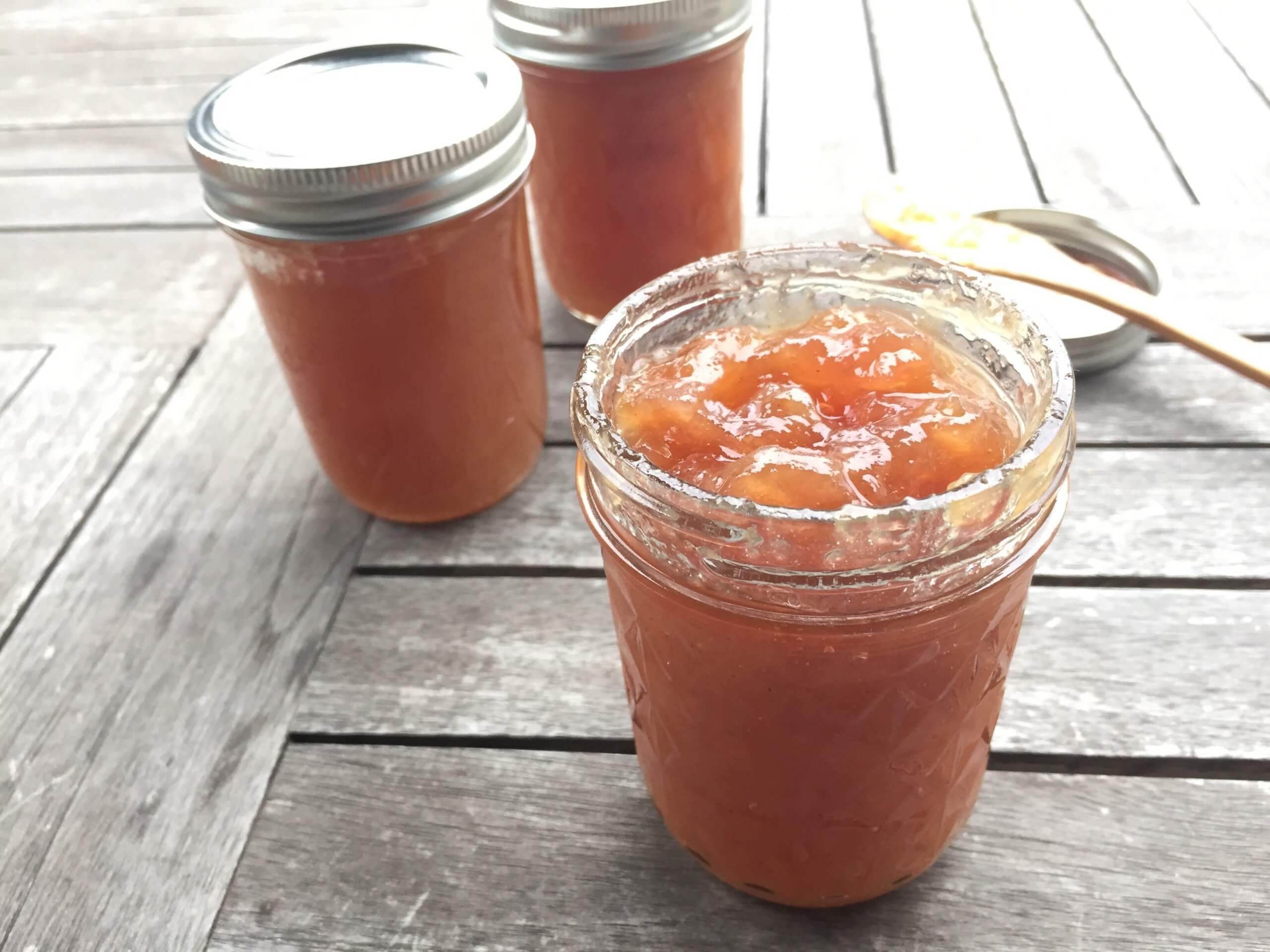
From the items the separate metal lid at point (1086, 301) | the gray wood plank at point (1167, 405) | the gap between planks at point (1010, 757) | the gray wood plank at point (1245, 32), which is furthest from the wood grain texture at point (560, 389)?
the gray wood plank at point (1245, 32)

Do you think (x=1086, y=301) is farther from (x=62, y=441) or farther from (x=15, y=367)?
(x=15, y=367)

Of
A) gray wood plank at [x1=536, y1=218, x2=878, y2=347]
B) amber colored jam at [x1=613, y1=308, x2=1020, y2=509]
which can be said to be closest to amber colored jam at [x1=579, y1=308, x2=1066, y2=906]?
amber colored jam at [x1=613, y1=308, x2=1020, y2=509]

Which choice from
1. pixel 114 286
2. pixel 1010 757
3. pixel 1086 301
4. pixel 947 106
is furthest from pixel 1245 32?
pixel 114 286

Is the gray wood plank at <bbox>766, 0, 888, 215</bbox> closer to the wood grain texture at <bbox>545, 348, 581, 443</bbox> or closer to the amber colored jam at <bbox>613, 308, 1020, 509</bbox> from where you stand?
the wood grain texture at <bbox>545, 348, 581, 443</bbox>

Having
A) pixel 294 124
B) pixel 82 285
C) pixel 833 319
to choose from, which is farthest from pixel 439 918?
pixel 82 285

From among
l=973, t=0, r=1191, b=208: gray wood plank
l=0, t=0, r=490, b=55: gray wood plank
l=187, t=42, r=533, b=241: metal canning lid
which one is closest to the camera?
l=187, t=42, r=533, b=241: metal canning lid

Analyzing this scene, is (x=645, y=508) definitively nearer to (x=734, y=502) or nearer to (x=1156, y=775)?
(x=734, y=502)

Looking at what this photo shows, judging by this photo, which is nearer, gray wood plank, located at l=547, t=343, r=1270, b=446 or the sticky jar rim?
the sticky jar rim
